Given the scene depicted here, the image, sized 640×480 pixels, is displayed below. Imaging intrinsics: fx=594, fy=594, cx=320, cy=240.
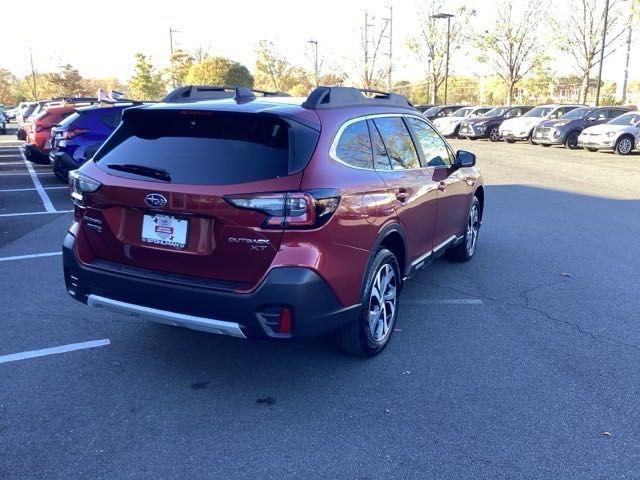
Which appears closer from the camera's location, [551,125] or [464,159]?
[464,159]

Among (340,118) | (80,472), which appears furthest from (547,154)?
(80,472)

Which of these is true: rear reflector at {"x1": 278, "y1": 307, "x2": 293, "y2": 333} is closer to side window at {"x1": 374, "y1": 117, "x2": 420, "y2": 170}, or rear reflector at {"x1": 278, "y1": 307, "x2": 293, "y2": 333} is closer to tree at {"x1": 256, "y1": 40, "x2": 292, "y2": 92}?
side window at {"x1": 374, "y1": 117, "x2": 420, "y2": 170}

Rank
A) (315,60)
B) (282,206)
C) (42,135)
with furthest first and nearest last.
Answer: (315,60) → (42,135) → (282,206)

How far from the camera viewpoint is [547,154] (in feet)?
68.1

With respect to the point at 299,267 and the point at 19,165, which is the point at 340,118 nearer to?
the point at 299,267

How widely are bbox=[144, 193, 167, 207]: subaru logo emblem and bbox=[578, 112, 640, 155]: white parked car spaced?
20.2 meters

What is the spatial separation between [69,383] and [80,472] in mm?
1005

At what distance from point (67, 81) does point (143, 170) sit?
6712 centimetres

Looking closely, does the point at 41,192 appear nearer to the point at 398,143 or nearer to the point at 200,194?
the point at 398,143

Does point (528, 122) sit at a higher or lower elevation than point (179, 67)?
lower

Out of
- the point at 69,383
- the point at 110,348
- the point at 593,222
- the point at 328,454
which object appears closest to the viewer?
the point at 328,454

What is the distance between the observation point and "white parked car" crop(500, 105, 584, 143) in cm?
2527

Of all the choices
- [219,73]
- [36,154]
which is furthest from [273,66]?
[36,154]

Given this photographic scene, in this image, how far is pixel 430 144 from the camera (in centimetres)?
534
